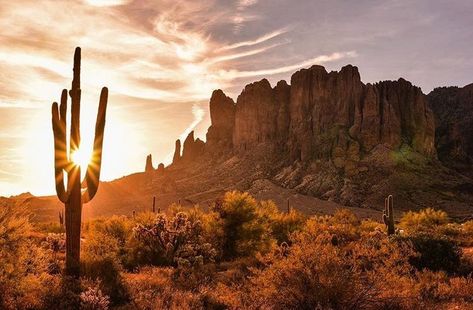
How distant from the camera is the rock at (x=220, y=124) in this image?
135625 millimetres

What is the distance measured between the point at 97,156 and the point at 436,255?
1217 centimetres

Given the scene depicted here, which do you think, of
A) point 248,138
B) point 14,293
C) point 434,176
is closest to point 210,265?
point 14,293

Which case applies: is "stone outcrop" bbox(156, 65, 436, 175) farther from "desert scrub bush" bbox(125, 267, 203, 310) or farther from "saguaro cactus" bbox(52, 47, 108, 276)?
"saguaro cactus" bbox(52, 47, 108, 276)

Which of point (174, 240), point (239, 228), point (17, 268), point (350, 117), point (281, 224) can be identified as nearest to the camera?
point (17, 268)

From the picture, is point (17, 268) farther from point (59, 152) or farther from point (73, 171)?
point (59, 152)

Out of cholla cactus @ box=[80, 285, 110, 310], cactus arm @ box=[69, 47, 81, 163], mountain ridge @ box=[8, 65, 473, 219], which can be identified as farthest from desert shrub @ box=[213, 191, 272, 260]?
mountain ridge @ box=[8, 65, 473, 219]

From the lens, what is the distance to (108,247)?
1644cm

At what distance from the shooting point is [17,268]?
10188mm

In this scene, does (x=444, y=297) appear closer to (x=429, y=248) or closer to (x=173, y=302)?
(x=429, y=248)

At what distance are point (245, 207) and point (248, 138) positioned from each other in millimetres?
106054

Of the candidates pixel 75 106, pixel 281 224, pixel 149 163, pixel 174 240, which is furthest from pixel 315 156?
pixel 75 106

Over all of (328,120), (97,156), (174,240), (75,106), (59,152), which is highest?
(328,120)

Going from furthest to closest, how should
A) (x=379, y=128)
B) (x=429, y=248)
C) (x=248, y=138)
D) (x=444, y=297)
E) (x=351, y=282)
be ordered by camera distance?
(x=248, y=138)
(x=379, y=128)
(x=429, y=248)
(x=444, y=297)
(x=351, y=282)

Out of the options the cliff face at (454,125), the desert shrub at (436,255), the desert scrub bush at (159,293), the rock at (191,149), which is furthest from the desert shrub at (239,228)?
the rock at (191,149)
